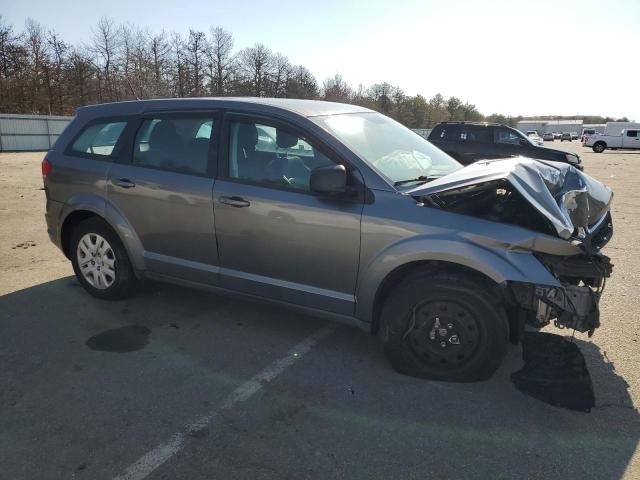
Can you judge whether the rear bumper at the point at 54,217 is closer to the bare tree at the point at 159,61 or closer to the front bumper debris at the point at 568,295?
the front bumper debris at the point at 568,295

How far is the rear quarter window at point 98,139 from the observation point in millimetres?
4375

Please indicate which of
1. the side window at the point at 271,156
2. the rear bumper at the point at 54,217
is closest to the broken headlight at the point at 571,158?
the side window at the point at 271,156

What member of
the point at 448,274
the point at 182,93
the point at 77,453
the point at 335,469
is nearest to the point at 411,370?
the point at 448,274

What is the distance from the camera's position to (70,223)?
4.67 meters

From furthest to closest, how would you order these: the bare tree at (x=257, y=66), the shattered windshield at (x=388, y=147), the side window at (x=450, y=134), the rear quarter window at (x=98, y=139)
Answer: the bare tree at (x=257, y=66) < the side window at (x=450, y=134) < the rear quarter window at (x=98, y=139) < the shattered windshield at (x=388, y=147)

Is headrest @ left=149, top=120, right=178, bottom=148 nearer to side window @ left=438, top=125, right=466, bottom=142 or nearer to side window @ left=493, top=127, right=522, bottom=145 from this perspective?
side window @ left=438, top=125, right=466, bottom=142

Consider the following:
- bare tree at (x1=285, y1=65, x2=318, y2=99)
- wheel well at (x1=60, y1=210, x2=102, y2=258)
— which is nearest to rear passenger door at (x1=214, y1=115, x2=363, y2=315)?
wheel well at (x1=60, y1=210, x2=102, y2=258)

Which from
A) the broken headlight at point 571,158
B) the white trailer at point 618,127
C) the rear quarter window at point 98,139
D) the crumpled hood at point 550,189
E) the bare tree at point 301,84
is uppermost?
the bare tree at point 301,84

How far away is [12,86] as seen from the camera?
124ft

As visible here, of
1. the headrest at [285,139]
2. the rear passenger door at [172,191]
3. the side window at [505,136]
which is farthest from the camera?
the side window at [505,136]

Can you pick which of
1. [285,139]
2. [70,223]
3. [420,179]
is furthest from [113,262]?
[420,179]

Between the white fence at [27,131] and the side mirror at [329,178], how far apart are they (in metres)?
27.1

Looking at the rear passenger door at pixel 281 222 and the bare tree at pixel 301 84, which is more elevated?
the bare tree at pixel 301 84

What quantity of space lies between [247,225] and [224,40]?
219 feet
